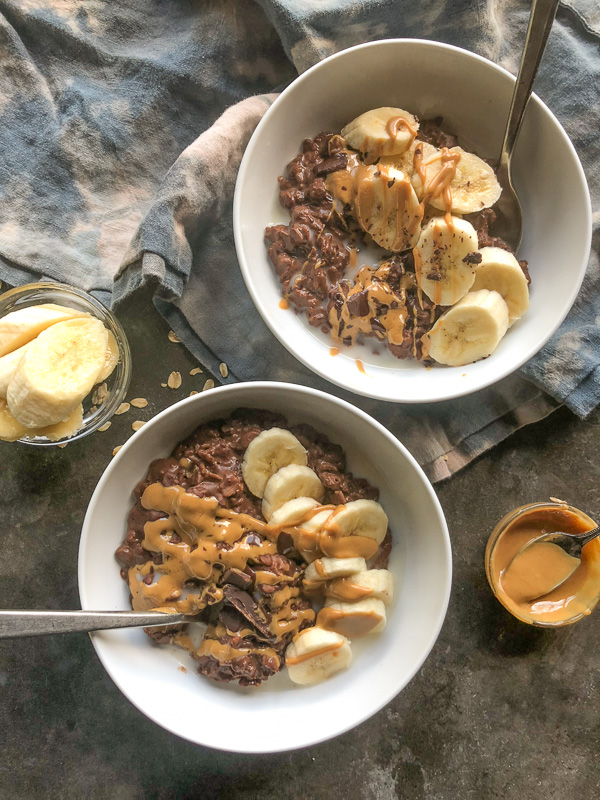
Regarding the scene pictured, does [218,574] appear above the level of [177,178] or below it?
below

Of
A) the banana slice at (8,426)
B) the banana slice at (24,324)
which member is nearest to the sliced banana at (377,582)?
the banana slice at (8,426)

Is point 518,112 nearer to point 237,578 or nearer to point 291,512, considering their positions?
point 291,512

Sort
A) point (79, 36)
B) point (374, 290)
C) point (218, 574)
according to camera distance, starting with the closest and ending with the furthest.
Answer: point (218, 574) < point (374, 290) < point (79, 36)

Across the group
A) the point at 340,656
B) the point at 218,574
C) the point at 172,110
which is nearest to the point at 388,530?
the point at 340,656

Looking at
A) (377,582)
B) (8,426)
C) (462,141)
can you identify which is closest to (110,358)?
(8,426)

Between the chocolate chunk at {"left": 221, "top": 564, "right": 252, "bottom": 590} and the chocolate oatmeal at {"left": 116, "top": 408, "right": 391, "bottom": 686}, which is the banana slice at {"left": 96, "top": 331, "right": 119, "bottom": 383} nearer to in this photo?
the chocolate oatmeal at {"left": 116, "top": 408, "right": 391, "bottom": 686}

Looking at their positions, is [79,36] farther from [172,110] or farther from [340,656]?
[340,656]

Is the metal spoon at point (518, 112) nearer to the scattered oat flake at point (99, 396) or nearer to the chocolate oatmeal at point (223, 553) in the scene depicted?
the chocolate oatmeal at point (223, 553)

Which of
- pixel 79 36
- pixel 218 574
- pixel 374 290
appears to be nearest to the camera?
pixel 218 574
